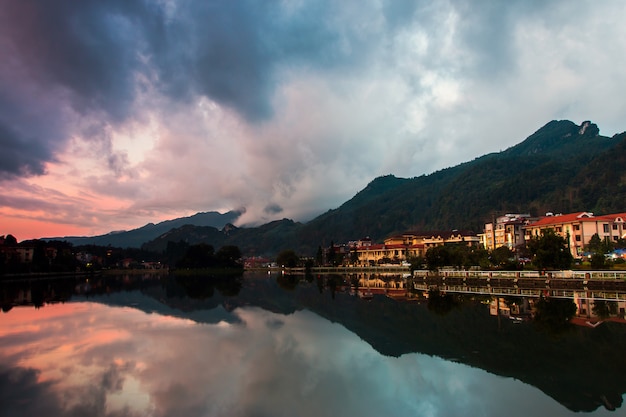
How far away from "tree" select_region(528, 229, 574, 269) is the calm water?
729 inches

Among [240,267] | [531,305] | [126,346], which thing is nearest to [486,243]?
[240,267]

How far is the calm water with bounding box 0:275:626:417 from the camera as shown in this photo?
33.7ft

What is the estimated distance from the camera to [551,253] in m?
38.3

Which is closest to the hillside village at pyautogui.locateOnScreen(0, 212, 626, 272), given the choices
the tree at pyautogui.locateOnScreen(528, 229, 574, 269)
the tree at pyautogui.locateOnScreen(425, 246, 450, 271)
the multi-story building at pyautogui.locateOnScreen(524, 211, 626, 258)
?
the multi-story building at pyautogui.locateOnScreen(524, 211, 626, 258)

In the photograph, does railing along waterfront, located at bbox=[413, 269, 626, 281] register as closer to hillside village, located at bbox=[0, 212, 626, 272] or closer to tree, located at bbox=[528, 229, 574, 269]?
tree, located at bbox=[528, 229, 574, 269]

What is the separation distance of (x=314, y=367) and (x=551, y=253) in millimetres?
31746

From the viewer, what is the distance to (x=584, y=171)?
181500 millimetres

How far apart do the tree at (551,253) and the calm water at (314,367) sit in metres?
18.5

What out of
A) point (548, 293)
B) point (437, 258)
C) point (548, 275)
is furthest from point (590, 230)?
point (548, 293)

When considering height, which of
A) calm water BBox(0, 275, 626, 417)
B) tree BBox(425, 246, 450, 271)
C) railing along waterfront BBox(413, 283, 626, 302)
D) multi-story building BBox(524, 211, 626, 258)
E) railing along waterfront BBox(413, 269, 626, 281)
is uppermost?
multi-story building BBox(524, 211, 626, 258)

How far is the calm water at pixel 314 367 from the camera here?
10266 mm

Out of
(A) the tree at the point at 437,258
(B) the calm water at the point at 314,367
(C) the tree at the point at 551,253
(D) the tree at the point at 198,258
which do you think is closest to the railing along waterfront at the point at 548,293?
(C) the tree at the point at 551,253

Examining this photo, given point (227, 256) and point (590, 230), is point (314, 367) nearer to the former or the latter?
point (590, 230)

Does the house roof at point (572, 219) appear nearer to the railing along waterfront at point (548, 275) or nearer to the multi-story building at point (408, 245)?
the multi-story building at point (408, 245)
